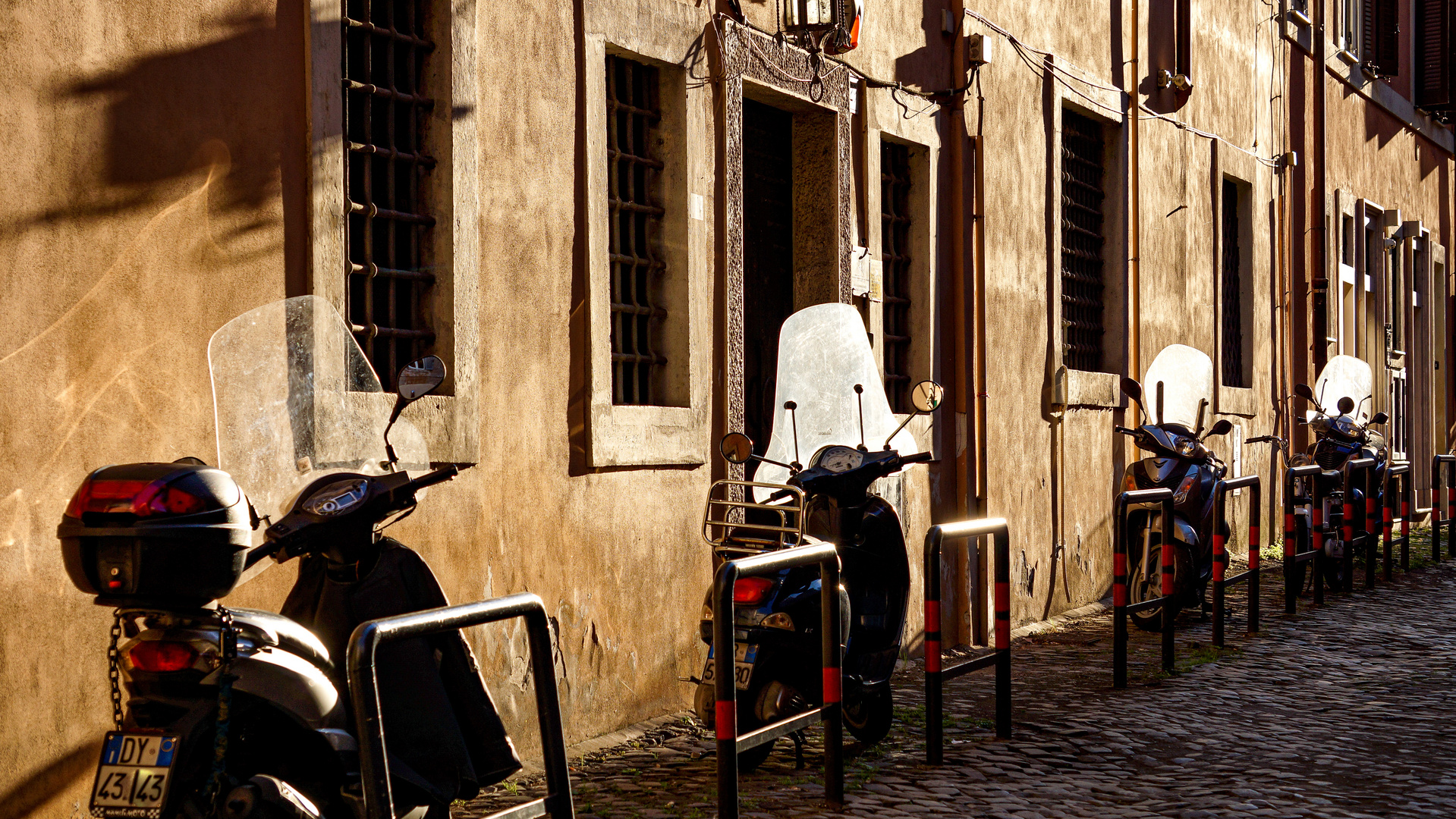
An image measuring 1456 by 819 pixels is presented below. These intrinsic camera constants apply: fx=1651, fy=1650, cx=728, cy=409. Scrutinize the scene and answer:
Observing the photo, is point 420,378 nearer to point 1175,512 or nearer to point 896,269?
point 896,269

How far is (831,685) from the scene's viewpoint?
5.36 meters

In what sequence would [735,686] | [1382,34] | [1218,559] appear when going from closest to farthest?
1. [735,686]
2. [1218,559]
3. [1382,34]

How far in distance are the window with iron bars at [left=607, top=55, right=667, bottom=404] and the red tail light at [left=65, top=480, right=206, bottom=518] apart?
416 cm

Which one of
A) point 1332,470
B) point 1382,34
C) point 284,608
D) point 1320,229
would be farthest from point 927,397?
point 1382,34

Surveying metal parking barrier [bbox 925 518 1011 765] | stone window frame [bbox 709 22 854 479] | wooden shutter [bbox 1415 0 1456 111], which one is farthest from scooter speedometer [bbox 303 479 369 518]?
wooden shutter [bbox 1415 0 1456 111]

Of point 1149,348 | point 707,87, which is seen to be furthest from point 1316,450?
point 707,87

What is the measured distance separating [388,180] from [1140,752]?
3.61m

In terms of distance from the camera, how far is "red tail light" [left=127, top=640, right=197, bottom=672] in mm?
3260

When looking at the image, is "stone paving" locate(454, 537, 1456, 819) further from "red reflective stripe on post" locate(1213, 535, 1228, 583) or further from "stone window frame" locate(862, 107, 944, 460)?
"stone window frame" locate(862, 107, 944, 460)

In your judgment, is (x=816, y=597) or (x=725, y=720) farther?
(x=816, y=597)

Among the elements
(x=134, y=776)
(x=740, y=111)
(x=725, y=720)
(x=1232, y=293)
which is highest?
(x=740, y=111)

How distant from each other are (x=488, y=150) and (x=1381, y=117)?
1698cm

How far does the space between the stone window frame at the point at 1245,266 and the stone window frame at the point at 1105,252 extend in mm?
2180

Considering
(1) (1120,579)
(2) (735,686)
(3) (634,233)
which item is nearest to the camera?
(2) (735,686)
